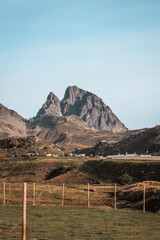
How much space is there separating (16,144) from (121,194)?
425 feet

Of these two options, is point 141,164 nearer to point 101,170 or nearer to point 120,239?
point 101,170

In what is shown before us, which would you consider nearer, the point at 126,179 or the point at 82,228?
the point at 82,228

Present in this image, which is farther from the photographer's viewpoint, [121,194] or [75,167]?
[75,167]

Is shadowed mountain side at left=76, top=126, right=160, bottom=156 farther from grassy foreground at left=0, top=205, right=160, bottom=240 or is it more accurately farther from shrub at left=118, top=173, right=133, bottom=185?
grassy foreground at left=0, top=205, right=160, bottom=240

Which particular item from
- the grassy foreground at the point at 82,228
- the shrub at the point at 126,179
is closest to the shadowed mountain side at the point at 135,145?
the shrub at the point at 126,179

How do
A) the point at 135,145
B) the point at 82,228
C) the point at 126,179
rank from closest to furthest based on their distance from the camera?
the point at 82,228, the point at 126,179, the point at 135,145

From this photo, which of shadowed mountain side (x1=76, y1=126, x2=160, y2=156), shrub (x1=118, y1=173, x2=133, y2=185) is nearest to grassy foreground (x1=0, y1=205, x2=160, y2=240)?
shrub (x1=118, y1=173, x2=133, y2=185)

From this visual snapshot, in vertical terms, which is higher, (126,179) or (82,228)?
(82,228)

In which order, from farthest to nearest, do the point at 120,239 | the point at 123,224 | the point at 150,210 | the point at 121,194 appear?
the point at 121,194 → the point at 150,210 → the point at 123,224 → the point at 120,239

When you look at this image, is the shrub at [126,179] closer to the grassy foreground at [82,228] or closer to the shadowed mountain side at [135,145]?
the grassy foreground at [82,228]

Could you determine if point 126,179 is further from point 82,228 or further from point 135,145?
point 135,145

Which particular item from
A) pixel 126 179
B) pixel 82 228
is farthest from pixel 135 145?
pixel 82 228

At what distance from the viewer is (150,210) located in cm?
3816

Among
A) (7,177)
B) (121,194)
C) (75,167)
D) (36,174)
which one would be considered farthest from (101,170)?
(121,194)
